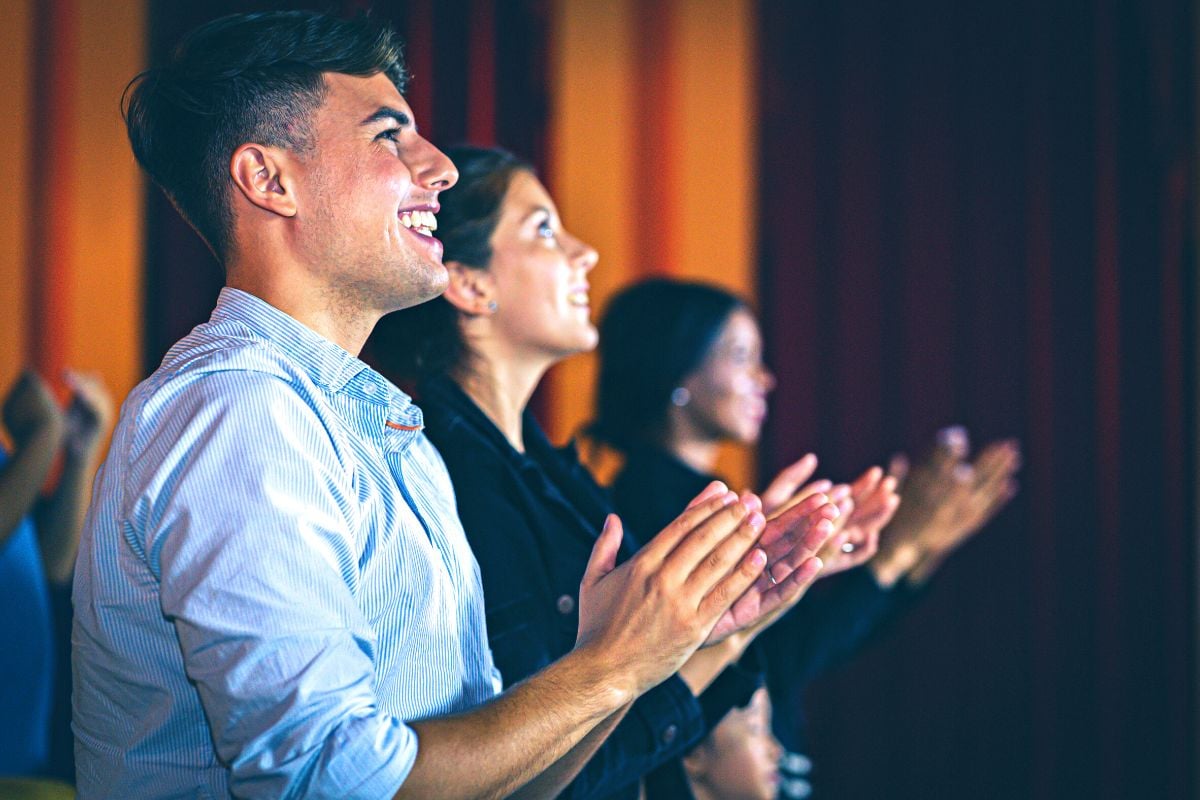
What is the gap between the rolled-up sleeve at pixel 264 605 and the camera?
0.77 m

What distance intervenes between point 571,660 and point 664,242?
2278 mm

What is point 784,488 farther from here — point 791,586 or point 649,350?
point 649,350

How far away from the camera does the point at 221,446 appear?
832 millimetres

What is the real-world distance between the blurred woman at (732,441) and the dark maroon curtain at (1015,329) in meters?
0.88

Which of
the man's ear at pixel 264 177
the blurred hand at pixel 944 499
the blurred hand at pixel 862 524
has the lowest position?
the blurred hand at pixel 944 499

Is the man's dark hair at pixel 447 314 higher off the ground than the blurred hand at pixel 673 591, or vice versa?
the man's dark hair at pixel 447 314

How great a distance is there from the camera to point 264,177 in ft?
3.50

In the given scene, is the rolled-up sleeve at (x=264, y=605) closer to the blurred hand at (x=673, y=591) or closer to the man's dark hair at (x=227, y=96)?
the blurred hand at (x=673, y=591)

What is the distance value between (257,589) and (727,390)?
1.51 metres

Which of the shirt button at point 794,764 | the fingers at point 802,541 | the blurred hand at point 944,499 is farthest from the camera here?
the blurred hand at point 944,499

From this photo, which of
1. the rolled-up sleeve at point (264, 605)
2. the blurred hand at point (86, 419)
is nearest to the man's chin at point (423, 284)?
the rolled-up sleeve at point (264, 605)

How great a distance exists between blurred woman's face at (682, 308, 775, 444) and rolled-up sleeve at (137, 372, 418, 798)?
1.39 meters

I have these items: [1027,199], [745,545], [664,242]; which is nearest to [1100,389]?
[1027,199]

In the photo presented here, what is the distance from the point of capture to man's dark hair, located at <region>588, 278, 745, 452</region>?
2.18m
